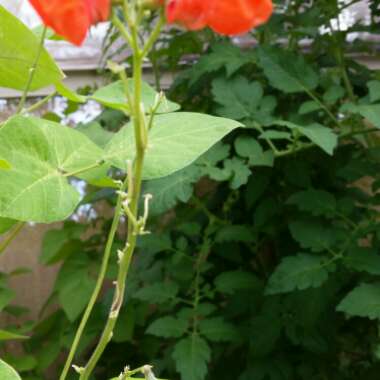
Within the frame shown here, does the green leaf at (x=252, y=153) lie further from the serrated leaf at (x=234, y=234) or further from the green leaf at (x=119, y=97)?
the green leaf at (x=119, y=97)

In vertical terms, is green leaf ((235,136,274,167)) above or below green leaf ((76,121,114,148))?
below

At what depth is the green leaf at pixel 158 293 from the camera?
A: 1111 mm

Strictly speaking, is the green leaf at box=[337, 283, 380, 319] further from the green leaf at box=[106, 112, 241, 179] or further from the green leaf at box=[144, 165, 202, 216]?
the green leaf at box=[106, 112, 241, 179]

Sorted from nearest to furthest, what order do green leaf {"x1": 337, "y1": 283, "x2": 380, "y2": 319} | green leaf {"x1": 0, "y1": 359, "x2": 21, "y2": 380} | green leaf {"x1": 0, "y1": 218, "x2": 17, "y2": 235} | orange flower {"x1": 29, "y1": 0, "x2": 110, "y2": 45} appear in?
orange flower {"x1": 29, "y1": 0, "x2": 110, "y2": 45} < green leaf {"x1": 0, "y1": 359, "x2": 21, "y2": 380} < green leaf {"x1": 0, "y1": 218, "x2": 17, "y2": 235} < green leaf {"x1": 337, "y1": 283, "x2": 380, "y2": 319}

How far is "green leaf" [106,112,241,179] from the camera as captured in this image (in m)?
0.45

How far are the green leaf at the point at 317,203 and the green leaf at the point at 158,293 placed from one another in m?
0.24

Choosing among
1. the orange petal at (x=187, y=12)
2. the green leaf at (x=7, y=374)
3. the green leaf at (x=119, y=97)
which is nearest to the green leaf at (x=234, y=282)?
the green leaf at (x=119, y=97)

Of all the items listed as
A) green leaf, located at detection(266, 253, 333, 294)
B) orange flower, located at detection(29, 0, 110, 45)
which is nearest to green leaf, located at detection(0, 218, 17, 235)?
orange flower, located at detection(29, 0, 110, 45)

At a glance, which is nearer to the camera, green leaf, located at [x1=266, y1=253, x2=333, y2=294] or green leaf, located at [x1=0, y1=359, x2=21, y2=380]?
green leaf, located at [x1=0, y1=359, x2=21, y2=380]

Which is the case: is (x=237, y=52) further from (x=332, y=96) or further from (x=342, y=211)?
(x=342, y=211)

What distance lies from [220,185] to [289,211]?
0.16 meters

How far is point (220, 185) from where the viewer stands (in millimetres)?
1380

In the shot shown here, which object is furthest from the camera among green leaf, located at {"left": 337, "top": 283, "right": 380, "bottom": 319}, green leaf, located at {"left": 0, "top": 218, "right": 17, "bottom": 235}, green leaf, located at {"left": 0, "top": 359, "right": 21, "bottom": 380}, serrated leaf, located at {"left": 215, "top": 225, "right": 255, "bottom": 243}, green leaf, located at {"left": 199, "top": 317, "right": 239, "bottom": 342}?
serrated leaf, located at {"left": 215, "top": 225, "right": 255, "bottom": 243}

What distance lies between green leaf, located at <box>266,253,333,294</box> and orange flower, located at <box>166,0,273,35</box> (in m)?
Answer: 0.71
